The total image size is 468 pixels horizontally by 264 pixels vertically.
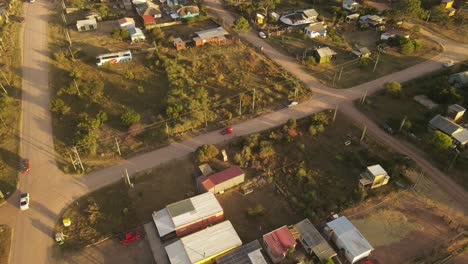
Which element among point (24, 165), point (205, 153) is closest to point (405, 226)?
point (205, 153)

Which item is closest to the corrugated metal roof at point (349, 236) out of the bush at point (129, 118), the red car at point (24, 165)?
the bush at point (129, 118)

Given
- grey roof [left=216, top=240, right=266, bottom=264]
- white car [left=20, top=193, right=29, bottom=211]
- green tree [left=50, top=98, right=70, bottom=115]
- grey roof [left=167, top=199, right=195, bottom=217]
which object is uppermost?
green tree [left=50, top=98, right=70, bottom=115]

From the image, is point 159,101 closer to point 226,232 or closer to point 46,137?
point 46,137

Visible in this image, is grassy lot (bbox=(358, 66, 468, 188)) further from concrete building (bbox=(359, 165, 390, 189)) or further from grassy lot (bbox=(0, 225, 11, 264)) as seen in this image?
grassy lot (bbox=(0, 225, 11, 264))

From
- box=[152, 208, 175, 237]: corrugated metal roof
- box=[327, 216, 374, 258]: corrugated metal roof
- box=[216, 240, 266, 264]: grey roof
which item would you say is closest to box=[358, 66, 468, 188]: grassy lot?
box=[327, 216, 374, 258]: corrugated metal roof

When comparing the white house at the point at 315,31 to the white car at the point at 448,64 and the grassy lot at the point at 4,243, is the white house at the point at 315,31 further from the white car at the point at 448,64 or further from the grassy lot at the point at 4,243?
the grassy lot at the point at 4,243

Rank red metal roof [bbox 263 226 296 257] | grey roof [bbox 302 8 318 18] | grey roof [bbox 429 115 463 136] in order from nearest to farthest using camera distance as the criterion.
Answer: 1. red metal roof [bbox 263 226 296 257]
2. grey roof [bbox 429 115 463 136]
3. grey roof [bbox 302 8 318 18]
